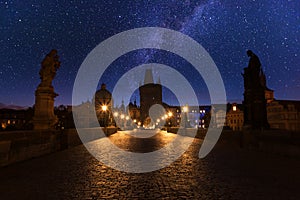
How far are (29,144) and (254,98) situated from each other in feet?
40.8

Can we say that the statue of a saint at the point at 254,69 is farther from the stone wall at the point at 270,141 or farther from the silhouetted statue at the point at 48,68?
the silhouetted statue at the point at 48,68

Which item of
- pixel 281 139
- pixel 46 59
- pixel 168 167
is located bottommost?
pixel 168 167

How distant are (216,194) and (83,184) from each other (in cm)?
308

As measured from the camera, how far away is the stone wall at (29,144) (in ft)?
26.8

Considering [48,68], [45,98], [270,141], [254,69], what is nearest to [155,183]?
[270,141]

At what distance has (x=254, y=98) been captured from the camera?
14477mm

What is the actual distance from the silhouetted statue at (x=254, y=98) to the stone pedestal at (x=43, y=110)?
39.9 ft

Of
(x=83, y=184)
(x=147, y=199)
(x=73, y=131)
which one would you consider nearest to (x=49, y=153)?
(x=73, y=131)

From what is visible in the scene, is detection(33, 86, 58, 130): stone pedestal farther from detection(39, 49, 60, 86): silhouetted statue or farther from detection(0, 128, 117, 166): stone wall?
detection(0, 128, 117, 166): stone wall

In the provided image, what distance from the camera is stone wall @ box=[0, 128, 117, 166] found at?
26.8 ft

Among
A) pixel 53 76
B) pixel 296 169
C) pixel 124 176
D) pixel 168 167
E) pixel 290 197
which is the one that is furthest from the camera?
pixel 53 76

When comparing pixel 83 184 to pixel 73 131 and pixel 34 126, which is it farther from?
pixel 73 131

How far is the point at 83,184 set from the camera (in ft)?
18.7

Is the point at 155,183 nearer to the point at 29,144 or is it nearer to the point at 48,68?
the point at 29,144
